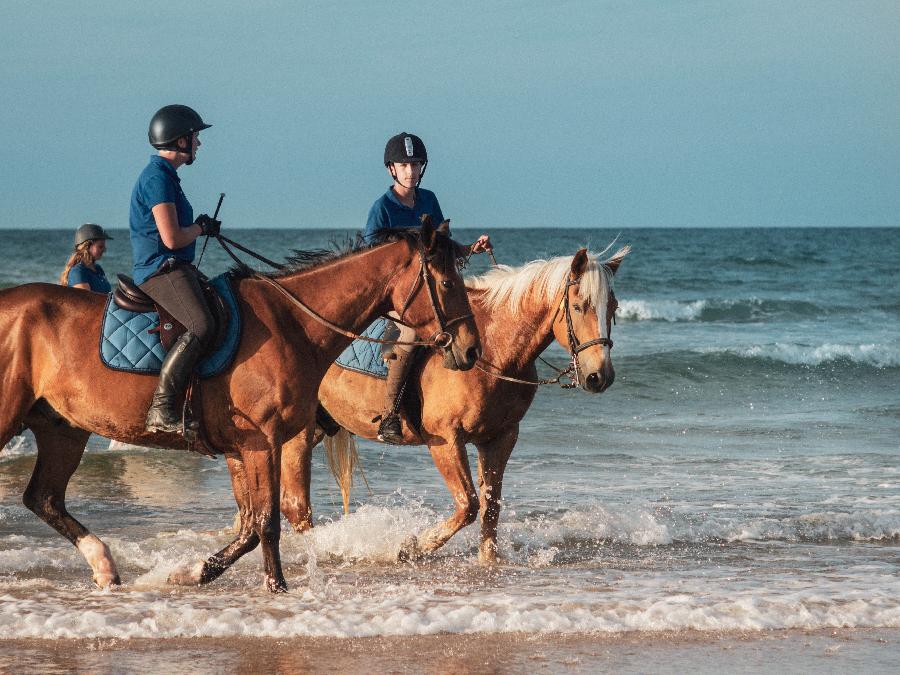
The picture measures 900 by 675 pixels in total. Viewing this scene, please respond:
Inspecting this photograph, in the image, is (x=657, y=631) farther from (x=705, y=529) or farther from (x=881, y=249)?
(x=881, y=249)

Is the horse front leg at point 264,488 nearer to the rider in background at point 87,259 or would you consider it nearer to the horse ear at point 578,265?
the horse ear at point 578,265

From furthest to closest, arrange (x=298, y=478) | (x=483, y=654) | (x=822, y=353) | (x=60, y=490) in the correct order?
1. (x=822, y=353)
2. (x=298, y=478)
3. (x=60, y=490)
4. (x=483, y=654)

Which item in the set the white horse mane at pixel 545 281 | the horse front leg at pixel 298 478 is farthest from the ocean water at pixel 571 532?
the white horse mane at pixel 545 281

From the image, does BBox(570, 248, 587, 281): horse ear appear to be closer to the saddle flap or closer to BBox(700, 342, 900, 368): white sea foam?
the saddle flap

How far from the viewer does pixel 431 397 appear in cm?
751

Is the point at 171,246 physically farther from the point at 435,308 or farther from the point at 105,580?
the point at 105,580

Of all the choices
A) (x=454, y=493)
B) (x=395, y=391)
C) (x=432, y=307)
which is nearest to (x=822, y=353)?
(x=395, y=391)

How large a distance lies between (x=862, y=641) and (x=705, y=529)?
294 centimetres

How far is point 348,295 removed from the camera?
20.8 feet

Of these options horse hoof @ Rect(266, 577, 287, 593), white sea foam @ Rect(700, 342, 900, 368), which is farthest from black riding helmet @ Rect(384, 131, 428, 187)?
white sea foam @ Rect(700, 342, 900, 368)

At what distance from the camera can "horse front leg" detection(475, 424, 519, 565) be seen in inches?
297

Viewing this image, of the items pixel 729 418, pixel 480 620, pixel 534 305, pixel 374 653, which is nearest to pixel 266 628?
pixel 374 653

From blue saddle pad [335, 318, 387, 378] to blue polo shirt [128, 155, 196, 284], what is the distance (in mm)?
1859

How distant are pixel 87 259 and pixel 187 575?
5125mm
